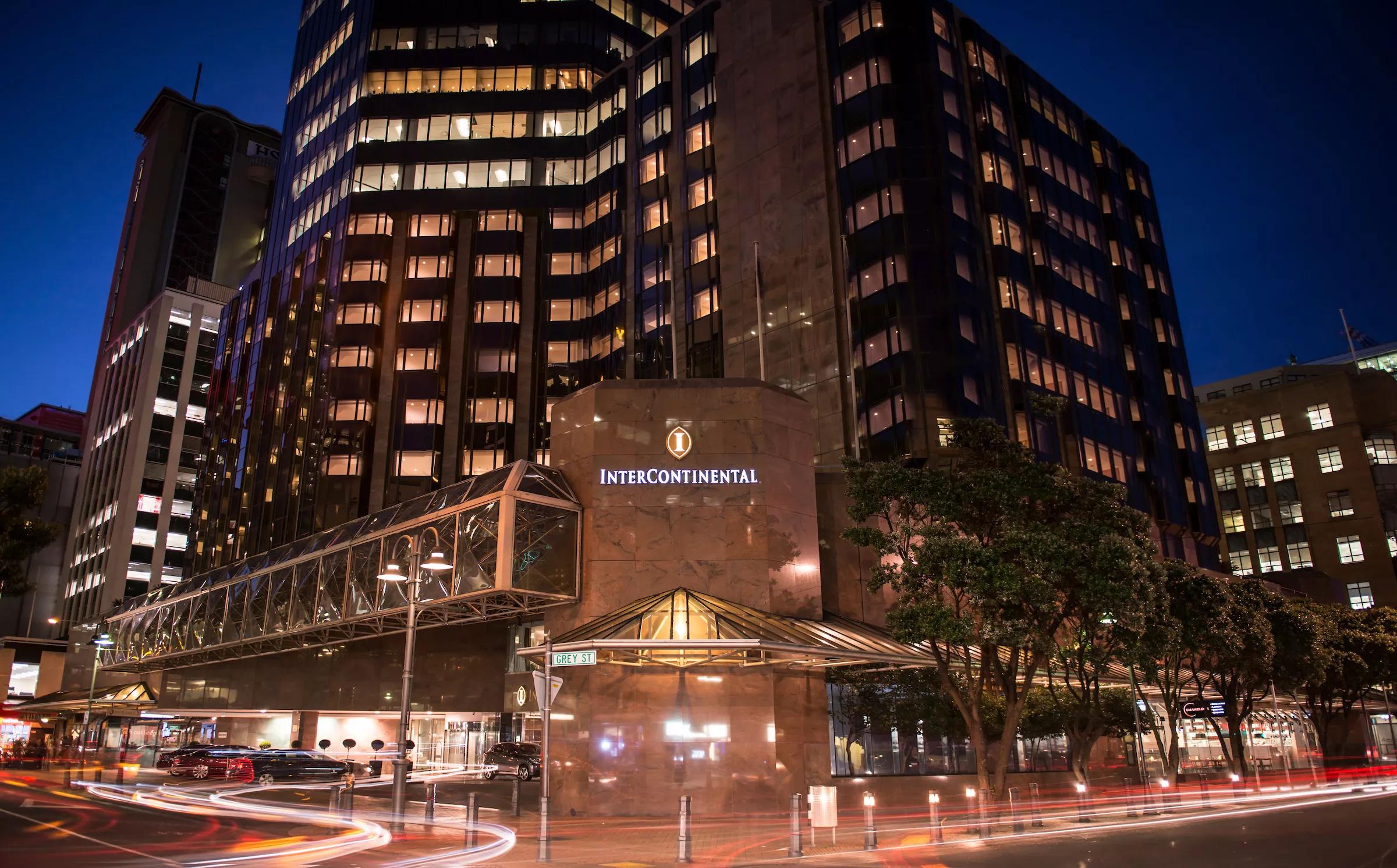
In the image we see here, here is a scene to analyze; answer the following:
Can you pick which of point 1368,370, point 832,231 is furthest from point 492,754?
point 1368,370

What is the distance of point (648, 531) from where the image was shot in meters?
32.2

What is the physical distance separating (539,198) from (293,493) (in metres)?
31.5

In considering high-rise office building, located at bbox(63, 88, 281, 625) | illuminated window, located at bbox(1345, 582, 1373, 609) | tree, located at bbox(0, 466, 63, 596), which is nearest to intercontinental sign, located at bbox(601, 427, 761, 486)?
tree, located at bbox(0, 466, 63, 596)

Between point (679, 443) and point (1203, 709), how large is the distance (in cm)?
2351

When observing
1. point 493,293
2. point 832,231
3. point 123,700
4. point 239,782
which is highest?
point 493,293

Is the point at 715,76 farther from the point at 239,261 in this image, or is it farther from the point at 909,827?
the point at 239,261

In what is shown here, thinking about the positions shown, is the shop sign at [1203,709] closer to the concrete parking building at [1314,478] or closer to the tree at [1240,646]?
the tree at [1240,646]

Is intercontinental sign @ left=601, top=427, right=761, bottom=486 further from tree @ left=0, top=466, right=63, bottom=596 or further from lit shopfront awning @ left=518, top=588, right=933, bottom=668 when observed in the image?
tree @ left=0, top=466, right=63, bottom=596

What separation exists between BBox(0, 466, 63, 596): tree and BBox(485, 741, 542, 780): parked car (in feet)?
84.0

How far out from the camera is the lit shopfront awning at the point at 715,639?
2727 cm

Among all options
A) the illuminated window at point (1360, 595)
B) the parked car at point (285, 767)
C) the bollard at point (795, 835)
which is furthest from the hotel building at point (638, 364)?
the illuminated window at point (1360, 595)

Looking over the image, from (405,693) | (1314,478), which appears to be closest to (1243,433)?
(1314,478)

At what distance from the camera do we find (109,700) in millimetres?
67875

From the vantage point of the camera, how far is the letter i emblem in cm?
3288
